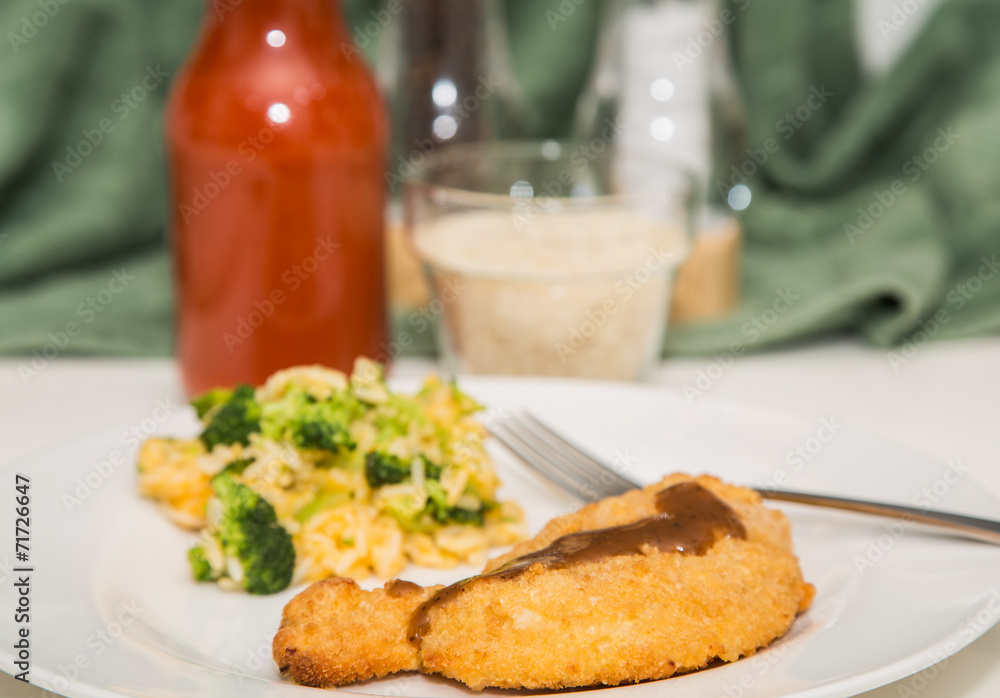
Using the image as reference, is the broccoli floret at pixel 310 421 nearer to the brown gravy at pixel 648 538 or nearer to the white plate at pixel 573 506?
the white plate at pixel 573 506

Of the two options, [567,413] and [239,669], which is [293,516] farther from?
[567,413]

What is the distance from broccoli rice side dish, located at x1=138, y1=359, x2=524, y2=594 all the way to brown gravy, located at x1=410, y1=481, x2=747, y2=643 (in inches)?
10.7

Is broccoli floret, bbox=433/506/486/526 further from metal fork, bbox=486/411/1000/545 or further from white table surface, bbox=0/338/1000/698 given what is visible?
white table surface, bbox=0/338/1000/698

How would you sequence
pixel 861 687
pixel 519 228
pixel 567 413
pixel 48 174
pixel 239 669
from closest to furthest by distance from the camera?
pixel 861 687
pixel 239 669
pixel 567 413
pixel 519 228
pixel 48 174

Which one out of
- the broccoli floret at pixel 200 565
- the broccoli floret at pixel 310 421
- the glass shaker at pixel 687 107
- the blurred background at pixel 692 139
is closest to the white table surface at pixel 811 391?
the blurred background at pixel 692 139

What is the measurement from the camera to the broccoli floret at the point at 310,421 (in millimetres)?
1461

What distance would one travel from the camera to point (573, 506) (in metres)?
1.60

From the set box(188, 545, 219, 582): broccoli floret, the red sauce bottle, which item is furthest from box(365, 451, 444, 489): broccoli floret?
the red sauce bottle

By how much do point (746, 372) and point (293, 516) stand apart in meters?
1.24

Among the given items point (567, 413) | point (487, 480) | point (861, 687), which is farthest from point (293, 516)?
point (861, 687)

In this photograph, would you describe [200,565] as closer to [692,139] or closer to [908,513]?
[908,513]

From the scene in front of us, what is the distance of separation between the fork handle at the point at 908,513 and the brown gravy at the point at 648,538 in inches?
6.8

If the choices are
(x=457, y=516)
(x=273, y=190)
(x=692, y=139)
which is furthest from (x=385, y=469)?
(x=692, y=139)

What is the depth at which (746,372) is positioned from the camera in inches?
93.1
